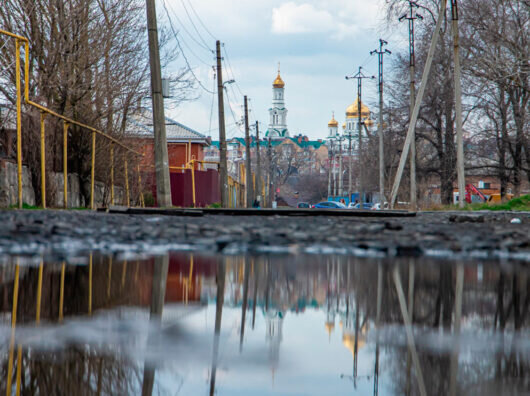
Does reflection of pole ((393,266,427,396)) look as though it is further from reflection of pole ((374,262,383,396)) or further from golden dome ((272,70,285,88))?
golden dome ((272,70,285,88))

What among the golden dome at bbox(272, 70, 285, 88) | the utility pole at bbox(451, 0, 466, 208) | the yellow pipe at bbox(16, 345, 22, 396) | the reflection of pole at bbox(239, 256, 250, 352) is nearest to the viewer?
the yellow pipe at bbox(16, 345, 22, 396)

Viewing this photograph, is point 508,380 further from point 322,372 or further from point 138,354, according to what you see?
point 138,354

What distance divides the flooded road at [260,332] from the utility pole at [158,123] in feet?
36.7

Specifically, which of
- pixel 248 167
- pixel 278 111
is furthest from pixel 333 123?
pixel 248 167

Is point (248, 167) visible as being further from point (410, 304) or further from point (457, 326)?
point (457, 326)

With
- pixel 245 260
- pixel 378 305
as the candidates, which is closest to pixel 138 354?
pixel 378 305

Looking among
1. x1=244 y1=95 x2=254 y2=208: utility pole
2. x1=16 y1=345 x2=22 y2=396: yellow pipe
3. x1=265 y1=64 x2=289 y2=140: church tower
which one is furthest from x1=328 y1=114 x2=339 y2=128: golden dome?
x1=16 y1=345 x2=22 y2=396: yellow pipe

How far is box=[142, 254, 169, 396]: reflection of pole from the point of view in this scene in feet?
4.33

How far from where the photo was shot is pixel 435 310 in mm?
Answer: 2109

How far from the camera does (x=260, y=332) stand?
176cm

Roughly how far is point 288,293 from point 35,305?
37.5 inches

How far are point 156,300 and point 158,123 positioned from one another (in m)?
12.7

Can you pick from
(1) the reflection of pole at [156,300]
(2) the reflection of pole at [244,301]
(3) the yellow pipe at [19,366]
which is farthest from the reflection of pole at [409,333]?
(3) the yellow pipe at [19,366]

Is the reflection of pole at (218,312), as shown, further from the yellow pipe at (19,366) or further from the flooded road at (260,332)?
the yellow pipe at (19,366)
